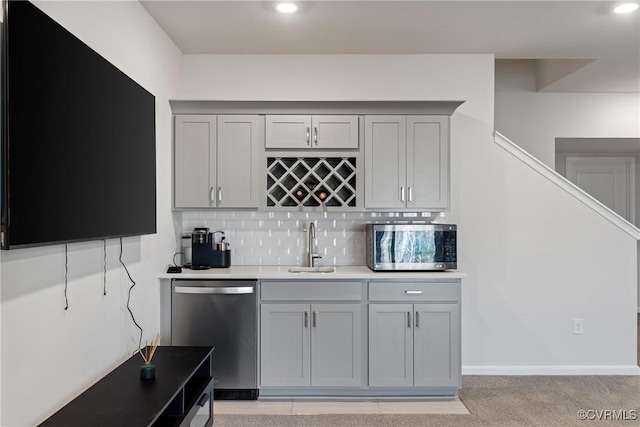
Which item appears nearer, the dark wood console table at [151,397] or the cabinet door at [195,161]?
the dark wood console table at [151,397]

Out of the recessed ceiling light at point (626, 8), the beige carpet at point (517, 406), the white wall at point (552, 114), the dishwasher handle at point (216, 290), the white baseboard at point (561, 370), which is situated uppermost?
the recessed ceiling light at point (626, 8)

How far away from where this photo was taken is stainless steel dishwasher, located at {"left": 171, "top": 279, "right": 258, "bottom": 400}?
11.0 feet

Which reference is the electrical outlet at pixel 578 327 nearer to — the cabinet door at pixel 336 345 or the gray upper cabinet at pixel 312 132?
the cabinet door at pixel 336 345

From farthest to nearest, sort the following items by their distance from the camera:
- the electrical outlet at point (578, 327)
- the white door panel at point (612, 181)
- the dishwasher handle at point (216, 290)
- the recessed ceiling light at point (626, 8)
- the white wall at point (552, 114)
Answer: the white door panel at point (612, 181) < the white wall at point (552, 114) < the electrical outlet at point (578, 327) < the dishwasher handle at point (216, 290) < the recessed ceiling light at point (626, 8)

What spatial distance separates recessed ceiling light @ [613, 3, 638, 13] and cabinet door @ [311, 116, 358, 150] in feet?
6.10

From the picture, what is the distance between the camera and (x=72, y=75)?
6.41 ft

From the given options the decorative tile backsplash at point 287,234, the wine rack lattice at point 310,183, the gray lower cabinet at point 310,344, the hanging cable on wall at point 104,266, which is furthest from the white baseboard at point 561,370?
the hanging cable on wall at point 104,266

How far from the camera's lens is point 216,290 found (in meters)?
3.33

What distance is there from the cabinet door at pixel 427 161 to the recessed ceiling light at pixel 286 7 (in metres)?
1.18

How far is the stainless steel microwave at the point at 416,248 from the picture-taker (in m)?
3.50

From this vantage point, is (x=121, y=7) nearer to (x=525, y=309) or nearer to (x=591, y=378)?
(x=525, y=309)

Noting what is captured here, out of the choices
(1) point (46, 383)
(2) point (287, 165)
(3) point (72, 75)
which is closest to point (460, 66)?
(2) point (287, 165)

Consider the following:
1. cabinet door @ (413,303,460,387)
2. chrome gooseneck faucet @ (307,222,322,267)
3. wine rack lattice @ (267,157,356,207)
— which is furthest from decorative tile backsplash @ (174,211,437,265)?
cabinet door @ (413,303,460,387)

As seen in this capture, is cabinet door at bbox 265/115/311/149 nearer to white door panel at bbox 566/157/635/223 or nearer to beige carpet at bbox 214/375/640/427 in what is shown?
beige carpet at bbox 214/375/640/427
